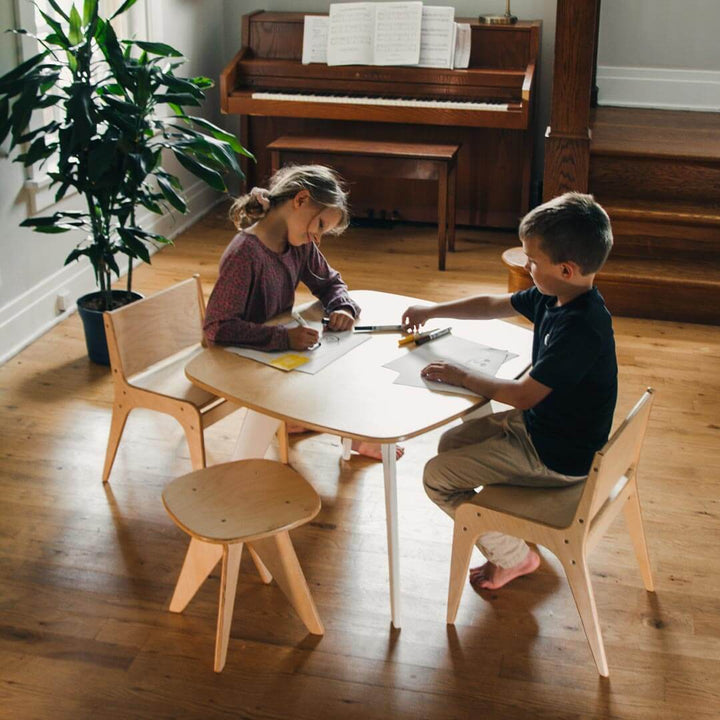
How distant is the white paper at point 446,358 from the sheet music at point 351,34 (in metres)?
2.95

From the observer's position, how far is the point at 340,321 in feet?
8.77

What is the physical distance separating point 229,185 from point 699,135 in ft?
8.84

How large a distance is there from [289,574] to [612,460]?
805 millimetres

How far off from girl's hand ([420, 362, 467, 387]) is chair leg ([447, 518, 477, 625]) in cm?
33

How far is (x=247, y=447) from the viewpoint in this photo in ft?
8.84

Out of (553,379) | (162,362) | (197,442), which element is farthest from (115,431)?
(553,379)

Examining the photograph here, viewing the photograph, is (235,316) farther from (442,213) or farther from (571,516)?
(442,213)

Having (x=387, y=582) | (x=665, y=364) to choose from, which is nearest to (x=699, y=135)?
(x=665, y=364)

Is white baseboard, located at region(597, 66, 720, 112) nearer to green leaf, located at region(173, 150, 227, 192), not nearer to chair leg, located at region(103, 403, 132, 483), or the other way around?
green leaf, located at region(173, 150, 227, 192)

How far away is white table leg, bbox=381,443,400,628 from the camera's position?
232cm

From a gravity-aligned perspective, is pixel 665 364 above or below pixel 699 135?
below

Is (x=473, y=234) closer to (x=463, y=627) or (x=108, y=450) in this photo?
(x=108, y=450)

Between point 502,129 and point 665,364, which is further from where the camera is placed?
point 502,129

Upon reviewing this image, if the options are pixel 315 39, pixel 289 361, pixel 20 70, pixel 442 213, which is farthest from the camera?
pixel 315 39
